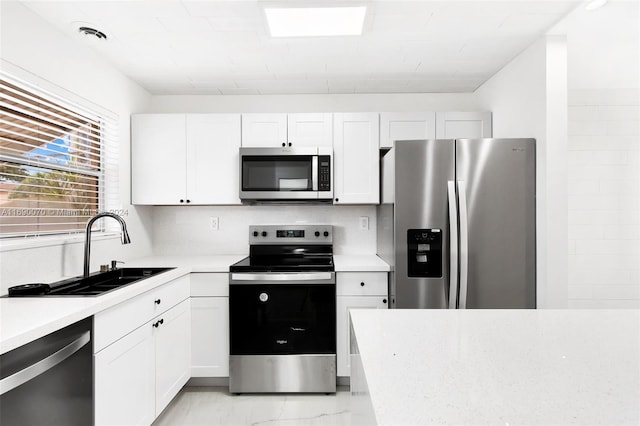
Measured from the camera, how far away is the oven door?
245 centimetres

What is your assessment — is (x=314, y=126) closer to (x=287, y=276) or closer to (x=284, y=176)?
(x=284, y=176)

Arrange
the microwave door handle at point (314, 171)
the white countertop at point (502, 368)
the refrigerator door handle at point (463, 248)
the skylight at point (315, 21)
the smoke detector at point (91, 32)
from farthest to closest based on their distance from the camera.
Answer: the microwave door handle at point (314, 171)
the refrigerator door handle at point (463, 248)
the smoke detector at point (91, 32)
the skylight at point (315, 21)
the white countertop at point (502, 368)

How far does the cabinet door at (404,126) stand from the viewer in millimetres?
2799

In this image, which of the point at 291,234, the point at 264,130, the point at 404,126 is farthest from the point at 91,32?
the point at 404,126

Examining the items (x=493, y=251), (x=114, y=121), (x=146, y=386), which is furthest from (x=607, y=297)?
(x=114, y=121)

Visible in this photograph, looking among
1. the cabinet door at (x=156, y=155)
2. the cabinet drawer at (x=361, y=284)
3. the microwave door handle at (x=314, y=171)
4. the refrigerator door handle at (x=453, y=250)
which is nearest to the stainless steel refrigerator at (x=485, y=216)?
the refrigerator door handle at (x=453, y=250)

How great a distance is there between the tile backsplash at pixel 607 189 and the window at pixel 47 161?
3.70 metres

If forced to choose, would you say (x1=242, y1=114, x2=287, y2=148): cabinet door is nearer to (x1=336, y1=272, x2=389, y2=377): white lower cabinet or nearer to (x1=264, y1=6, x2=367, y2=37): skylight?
(x1=264, y1=6, x2=367, y2=37): skylight

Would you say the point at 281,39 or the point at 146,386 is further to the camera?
the point at 281,39

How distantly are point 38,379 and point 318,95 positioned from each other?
2670mm

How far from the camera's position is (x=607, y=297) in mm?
2959

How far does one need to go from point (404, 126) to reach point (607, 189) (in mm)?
1802

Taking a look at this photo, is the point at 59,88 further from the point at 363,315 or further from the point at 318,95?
the point at 363,315

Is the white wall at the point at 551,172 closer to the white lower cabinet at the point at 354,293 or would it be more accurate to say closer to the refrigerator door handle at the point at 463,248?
the refrigerator door handle at the point at 463,248
